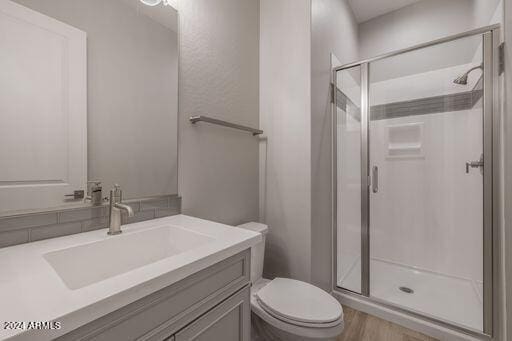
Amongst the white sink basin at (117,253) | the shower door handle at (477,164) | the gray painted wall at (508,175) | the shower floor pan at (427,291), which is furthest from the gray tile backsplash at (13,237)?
the shower door handle at (477,164)

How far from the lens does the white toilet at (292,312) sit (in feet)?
3.43

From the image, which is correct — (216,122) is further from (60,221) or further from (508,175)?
(508,175)

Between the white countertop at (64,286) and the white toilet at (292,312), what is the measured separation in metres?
0.57

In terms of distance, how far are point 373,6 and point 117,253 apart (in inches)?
123

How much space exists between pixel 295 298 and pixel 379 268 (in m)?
1.46

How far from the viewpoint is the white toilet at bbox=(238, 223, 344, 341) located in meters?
1.04

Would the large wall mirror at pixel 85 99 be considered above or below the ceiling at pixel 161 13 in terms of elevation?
below

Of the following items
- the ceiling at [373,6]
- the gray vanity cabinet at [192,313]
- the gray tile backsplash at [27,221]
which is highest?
the ceiling at [373,6]

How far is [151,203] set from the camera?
109 centimetres

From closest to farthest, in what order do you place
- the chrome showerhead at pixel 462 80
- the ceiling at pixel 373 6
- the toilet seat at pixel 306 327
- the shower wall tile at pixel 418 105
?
the toilet seat at pixel 306 327
the chrome showerhead at pixel 462 80
the shower wall tile at pixel 418 105
the ceiling at pixel 373 6

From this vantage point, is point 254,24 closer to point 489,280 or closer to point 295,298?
point 295,298

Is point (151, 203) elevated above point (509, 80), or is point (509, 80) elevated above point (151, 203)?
point (509, 80)

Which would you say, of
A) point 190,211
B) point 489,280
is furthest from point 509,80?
point 190,211

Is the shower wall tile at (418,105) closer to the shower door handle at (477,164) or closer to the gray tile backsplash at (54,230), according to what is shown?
the shower door handle at (477,164)
